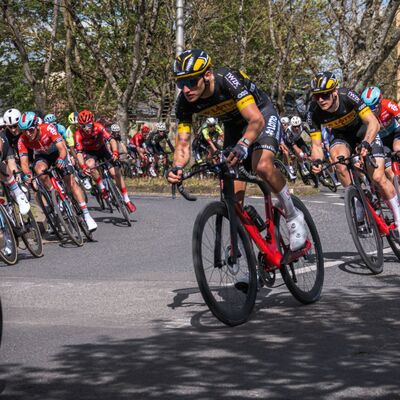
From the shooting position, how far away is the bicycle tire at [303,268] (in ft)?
26.2

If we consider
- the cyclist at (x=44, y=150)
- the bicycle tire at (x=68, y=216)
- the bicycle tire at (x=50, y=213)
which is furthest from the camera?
the bicycle tire at (x=50, y=213)

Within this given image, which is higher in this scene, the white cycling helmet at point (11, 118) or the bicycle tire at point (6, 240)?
the white cycling helmet at point (11, 118)

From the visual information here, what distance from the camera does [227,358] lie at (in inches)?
240

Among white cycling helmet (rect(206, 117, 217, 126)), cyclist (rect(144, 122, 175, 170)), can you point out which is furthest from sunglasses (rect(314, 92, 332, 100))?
cyclist (rect(144, 122, 175, 170))

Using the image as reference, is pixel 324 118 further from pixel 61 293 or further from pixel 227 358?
pixel 227 358

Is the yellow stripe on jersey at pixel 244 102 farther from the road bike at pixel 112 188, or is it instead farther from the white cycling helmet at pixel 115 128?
the white cycling helmet at pixel 115 128

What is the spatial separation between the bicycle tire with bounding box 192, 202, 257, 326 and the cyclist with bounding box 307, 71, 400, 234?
262cm

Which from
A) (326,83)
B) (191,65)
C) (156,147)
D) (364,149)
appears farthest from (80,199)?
(156,147)

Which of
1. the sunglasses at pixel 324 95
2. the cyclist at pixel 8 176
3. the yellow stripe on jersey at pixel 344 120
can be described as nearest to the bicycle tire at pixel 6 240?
the cyclist at pixel 8 176

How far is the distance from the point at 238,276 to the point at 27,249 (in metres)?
7.29

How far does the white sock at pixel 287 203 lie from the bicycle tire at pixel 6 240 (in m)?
5.41

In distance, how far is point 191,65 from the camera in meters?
7.45

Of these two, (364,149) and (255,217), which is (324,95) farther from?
(255,217)

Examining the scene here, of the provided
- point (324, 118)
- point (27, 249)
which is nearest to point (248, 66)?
point (27, 249)
